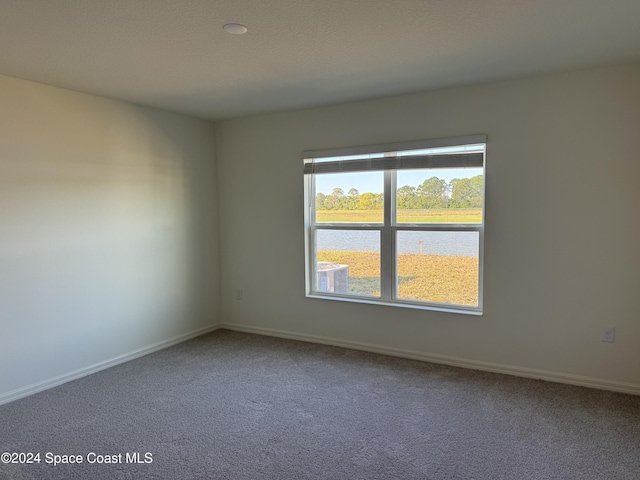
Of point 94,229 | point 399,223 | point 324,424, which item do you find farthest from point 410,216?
point 94,229

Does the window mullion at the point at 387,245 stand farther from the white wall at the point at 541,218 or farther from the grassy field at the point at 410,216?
the white wall at the point at 541,218

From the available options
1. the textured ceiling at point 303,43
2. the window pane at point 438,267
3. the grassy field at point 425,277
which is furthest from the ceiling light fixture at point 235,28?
the grassy field at point 425,277

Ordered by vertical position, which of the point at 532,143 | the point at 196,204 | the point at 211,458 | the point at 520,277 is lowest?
the point at 211,458

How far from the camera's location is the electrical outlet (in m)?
2.99

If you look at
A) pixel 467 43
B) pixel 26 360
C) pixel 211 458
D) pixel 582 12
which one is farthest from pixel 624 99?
pixel 26 360

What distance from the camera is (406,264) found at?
3.81m

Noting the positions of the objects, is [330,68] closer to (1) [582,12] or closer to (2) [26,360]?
(1) [582,12]

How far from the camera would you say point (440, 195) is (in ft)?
11.9

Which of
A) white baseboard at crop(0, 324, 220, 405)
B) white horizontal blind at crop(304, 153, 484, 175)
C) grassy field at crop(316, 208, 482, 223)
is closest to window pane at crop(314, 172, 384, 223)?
grassy field at crop(316, 208, 482, 223)

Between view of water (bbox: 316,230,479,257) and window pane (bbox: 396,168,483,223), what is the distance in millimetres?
130

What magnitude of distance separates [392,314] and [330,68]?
2147 mm

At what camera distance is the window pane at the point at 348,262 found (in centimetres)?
398

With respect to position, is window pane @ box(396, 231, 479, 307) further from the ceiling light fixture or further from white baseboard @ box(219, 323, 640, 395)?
the ceiling light fixture

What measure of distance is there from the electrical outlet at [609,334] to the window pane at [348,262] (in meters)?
1.77
